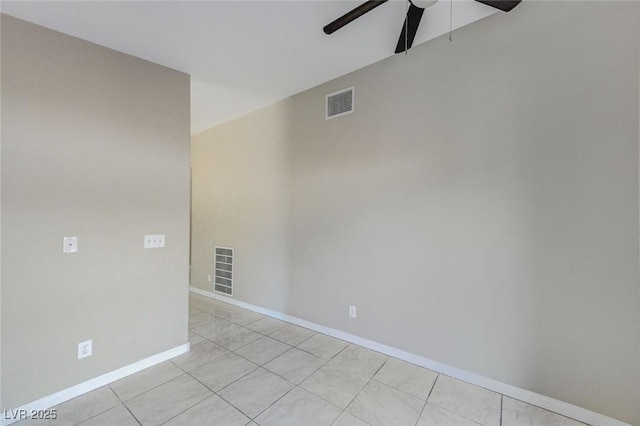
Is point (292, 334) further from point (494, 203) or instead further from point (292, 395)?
point (494, 203)

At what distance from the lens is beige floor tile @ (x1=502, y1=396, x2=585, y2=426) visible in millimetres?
1760

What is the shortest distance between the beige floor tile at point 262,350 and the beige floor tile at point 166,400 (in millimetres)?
523

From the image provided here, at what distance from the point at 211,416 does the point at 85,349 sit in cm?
119

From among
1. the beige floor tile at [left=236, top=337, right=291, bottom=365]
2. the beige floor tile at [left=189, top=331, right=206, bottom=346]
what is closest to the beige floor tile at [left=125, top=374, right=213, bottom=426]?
the beige floor tile at [left=236, top=337, right=291, bottom=365]

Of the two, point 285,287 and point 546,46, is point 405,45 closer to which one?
point 546,46

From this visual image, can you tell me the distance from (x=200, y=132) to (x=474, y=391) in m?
4.97

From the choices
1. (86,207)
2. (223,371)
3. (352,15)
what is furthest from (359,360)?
(352,15)

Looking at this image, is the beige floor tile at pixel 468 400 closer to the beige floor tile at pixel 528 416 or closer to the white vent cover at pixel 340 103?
the beige floor tile at pixel 528 416

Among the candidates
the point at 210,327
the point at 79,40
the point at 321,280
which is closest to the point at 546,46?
the point at 321,280

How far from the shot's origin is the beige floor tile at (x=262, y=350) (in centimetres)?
260

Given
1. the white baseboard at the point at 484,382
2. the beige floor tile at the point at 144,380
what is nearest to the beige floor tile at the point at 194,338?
the beige floor tile at the point at 144,380

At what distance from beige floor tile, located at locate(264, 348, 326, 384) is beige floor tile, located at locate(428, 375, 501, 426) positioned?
98cm

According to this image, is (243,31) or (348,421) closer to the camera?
(348,421)

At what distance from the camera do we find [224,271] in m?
4.25
